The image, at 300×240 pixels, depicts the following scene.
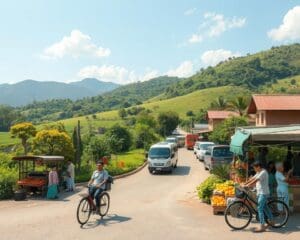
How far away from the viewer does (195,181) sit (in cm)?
2436

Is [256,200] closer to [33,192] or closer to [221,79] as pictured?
[33,192]

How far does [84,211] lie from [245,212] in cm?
458

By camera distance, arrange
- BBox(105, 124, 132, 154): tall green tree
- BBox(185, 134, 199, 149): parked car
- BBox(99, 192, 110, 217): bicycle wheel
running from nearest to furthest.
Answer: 1. BBox(99, 192, 110, 217): bicycle wheel
2. BBox(105, 124, 132, 154): tall green tree
3. BBox(185, 134, 199, 149): parked car

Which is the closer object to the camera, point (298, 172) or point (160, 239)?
point (160, 239)

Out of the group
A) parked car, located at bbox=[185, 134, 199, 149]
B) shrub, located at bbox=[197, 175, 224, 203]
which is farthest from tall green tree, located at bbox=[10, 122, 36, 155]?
parked car, located at bbox=[185, 134, 199, 149]

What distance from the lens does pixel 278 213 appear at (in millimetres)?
12047

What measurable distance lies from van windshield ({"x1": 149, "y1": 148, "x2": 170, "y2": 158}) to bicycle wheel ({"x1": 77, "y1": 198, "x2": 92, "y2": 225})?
16.4 meters

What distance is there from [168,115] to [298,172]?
72.6m

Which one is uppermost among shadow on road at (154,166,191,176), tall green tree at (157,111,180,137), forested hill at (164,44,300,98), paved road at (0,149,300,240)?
forested hill at (164,44,300,98)

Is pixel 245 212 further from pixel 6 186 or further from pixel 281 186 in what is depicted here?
pixel 6 186

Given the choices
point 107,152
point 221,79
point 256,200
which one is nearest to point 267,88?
point 221,79

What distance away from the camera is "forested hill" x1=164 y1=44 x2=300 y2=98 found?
517ft

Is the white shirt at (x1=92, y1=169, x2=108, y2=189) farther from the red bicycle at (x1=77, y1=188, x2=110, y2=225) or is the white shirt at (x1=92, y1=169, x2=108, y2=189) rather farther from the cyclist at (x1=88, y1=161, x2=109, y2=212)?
the red bicycle at (x1=77, y1=188, x2=110, y2=225)

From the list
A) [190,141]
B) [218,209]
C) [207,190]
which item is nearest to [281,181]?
[218,209]
